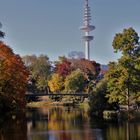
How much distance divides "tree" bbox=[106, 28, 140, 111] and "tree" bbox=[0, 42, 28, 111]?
13.8 metres

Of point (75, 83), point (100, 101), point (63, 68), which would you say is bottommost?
point (100, 101)

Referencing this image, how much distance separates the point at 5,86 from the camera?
232ft

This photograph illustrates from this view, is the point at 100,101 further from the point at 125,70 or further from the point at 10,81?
the point at 10,81

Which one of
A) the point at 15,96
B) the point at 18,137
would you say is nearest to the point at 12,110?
Result: the point at 15,96

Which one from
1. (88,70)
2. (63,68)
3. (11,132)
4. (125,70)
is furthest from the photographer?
(63,68)

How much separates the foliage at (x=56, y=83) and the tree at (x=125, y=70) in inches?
3017

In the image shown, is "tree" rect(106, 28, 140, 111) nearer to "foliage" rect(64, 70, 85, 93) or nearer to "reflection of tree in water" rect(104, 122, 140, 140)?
"reflection of tree in water" rect(104, 122, 140, 140)

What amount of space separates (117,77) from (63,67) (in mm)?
87915

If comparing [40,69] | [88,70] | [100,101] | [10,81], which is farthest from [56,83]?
[10,81]

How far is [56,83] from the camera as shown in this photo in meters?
154

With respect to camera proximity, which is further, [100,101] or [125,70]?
[100,101]

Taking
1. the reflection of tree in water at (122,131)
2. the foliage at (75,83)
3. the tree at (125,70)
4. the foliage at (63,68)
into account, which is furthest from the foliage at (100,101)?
the foliage at (63,68)

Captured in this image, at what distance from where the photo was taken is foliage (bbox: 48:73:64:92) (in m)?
153

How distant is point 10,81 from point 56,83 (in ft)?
271
